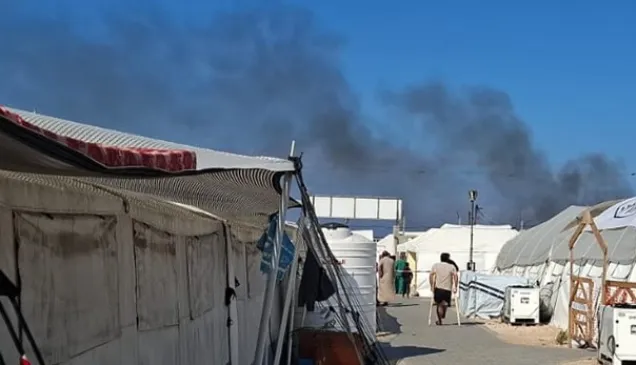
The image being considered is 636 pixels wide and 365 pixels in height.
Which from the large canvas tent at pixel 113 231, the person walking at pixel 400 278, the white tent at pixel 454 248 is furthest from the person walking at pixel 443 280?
the white tent at pixel 454 248

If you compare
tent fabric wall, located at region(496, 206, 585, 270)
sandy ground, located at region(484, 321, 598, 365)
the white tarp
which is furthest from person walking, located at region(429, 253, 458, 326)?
tent fabric wall, located at region(496, 206, 585, 270)

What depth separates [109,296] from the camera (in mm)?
5352

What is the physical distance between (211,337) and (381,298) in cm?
1969

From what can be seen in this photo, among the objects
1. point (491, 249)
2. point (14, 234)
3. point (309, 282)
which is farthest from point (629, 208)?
point (491, 249)

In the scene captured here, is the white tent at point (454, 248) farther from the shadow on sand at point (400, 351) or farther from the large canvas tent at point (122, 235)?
the large canvas tent at point (122, 235)

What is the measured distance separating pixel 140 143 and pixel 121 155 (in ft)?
6.22

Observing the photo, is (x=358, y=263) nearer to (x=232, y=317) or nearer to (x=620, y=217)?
(x=620, y=217)

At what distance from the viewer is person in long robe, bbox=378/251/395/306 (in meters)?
24.8

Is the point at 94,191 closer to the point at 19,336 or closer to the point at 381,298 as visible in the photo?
the point at 19,336

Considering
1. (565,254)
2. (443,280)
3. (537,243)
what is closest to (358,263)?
(443,280)

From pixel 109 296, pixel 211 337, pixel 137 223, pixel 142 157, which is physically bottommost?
pixel 211 337

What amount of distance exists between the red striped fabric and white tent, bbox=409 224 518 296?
39506 millimetres

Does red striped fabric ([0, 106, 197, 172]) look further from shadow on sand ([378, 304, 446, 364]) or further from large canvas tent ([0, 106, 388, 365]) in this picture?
shadow on sand ([378, 304, 446, 364])

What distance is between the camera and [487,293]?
25.0m
